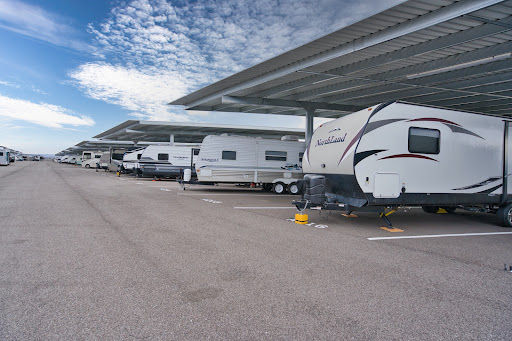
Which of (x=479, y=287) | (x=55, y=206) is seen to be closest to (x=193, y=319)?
(x=479, y=287)

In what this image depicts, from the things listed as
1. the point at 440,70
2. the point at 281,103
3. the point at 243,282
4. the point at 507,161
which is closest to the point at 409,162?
the point at 507,161

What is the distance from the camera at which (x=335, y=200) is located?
29.7ft

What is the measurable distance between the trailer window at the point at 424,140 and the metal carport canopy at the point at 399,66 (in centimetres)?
285

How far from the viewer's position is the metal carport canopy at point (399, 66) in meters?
8.73

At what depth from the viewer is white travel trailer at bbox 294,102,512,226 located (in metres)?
8.08

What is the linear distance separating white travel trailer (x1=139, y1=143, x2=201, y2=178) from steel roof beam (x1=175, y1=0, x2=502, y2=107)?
1202cm

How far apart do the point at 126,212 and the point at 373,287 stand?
7622 millimetres

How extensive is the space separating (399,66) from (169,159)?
1826cm

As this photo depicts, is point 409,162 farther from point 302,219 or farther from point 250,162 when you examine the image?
point 250,162

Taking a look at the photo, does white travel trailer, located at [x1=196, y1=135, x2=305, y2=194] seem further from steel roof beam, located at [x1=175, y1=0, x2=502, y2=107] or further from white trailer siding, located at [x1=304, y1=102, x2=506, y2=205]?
white trailer siding, located at [x1=304, y1=102, x2=506, y2=205]

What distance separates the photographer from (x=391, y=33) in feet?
31.9

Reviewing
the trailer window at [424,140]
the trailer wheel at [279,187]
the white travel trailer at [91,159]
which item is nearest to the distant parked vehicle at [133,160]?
the trailer wheel at [279,187]

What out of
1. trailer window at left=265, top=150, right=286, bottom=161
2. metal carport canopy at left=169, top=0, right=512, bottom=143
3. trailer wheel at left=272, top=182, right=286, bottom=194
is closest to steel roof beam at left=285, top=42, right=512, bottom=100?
metal carport canopy at left=169, top=0, right=512, bottom=143

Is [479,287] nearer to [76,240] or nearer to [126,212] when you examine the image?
[76,240]
